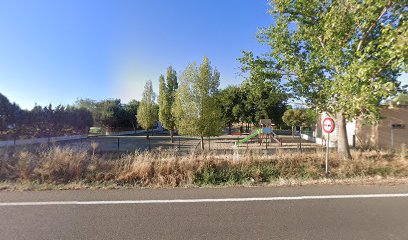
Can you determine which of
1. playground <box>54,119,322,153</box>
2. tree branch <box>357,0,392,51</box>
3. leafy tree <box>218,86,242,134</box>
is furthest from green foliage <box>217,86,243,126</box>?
tree branch <box>357,0,392,51</box>

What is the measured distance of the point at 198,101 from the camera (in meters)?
15.1

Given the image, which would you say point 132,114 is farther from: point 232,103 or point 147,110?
point 232,103

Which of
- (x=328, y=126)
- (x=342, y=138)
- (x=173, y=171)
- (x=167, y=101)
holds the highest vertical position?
(x=167, y=101)

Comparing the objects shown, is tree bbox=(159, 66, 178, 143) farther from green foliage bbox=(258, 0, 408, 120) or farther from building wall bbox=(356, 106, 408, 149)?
building wall bbox=(356, 106, 408, 149)

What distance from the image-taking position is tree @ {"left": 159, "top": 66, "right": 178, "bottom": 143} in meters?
27.7

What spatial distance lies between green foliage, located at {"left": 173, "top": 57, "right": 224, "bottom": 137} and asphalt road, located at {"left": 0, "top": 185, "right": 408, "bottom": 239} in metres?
9.37

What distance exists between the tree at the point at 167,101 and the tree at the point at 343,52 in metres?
16.7

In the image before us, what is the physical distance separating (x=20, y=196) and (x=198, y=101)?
11.0 m

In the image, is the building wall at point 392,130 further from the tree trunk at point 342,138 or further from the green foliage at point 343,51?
the green foliage at point 343,51

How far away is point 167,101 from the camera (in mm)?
28375

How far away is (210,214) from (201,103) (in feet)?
37.1

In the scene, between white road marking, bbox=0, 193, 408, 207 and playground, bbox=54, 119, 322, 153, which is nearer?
white road marking, bbox=0, 193, 408, 207

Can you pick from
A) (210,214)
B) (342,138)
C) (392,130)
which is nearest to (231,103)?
(392,130)

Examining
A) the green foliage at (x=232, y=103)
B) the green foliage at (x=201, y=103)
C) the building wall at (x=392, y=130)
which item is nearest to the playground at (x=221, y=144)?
the green foliage at (x=201, y=103)
